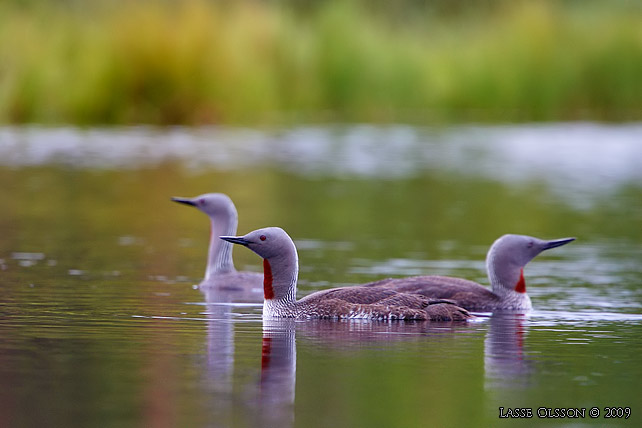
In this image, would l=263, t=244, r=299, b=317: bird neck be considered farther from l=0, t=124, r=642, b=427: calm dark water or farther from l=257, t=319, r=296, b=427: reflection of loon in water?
l=0, t=124, r=642, b=427: calm dark water

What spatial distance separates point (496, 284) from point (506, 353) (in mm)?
2155

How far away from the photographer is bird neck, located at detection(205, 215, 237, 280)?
39.2ft

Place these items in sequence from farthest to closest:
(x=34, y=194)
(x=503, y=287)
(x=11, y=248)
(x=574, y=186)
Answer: (x=574, y=186) < (x=34, y=194) < (x=11, y=248) < (x=503, y=287)

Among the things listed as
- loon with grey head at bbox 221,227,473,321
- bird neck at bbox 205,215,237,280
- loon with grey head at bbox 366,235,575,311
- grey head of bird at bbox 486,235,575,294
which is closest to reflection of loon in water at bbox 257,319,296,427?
loon with grey head at bbox 221,227,473,321

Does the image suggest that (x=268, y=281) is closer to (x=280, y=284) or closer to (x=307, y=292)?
(x=280, y=284)

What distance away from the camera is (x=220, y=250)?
39.5 feet

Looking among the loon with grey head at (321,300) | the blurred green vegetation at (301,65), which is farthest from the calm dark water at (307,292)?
the blurred green vegetation at (301,65)

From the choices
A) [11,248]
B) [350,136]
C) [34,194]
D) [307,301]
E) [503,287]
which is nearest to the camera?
[307,301]

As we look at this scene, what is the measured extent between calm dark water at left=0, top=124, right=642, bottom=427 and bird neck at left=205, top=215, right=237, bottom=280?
0.24 metres

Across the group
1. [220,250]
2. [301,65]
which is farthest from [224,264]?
[301,65]

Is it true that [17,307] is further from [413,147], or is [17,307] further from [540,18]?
[540,18]

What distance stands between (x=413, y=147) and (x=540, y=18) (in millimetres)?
9694

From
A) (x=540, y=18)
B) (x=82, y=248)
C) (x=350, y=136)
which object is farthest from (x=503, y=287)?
(x=540, y=18)

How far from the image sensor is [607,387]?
7.54 metres
